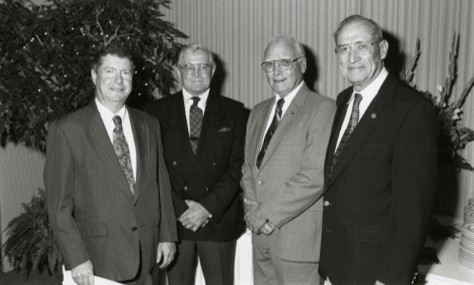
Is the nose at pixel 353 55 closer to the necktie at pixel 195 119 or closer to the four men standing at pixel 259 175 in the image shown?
the four men standing at pixel 259 175

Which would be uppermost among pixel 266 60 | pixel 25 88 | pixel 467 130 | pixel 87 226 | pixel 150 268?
pixel 266 60

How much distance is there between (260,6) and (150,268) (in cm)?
225

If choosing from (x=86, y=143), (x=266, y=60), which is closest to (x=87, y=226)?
(x=86, y=143)

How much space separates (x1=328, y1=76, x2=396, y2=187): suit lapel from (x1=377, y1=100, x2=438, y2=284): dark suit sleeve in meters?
0.11

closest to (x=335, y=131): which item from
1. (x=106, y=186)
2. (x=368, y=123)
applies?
(x=368, y=123)

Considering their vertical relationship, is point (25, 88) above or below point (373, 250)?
above

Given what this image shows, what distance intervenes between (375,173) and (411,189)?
16 cm

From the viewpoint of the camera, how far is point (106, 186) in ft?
6.66

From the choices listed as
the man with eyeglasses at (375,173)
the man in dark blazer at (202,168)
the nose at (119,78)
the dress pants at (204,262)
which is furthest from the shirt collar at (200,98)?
the man with eyeglasses at (375,173)

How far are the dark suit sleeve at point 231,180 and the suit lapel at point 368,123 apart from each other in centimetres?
88

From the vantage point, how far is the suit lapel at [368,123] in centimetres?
176

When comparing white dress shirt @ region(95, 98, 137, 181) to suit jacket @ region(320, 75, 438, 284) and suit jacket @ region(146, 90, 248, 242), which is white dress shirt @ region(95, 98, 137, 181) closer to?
suit jacket @ region(146, 90, 248, 242)

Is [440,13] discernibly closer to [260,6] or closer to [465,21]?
[465,21]

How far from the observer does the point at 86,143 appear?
6.63 ft
